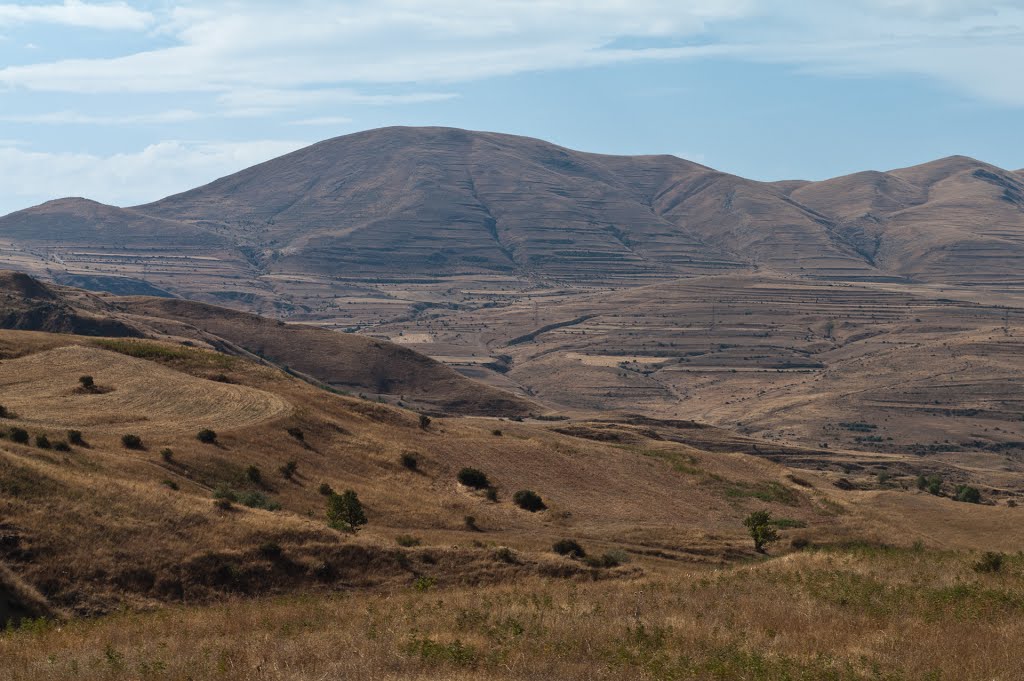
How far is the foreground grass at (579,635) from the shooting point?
17703 mm

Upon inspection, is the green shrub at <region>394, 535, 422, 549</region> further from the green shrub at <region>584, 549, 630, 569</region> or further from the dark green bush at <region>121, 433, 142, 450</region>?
the dark green bush at <region>121, 433, 142, 450</region>

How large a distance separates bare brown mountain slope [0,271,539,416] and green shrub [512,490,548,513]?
85.6m

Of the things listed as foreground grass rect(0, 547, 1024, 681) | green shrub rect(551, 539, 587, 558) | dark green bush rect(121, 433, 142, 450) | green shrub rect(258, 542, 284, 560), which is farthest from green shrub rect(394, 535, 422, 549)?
dark green bush rect(121, 433, 142, 450)

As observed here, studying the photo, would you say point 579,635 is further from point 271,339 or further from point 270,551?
point 271,339

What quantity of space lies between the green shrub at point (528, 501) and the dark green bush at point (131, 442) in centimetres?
1936

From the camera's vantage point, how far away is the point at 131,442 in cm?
4650

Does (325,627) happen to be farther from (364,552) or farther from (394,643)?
(364,552)

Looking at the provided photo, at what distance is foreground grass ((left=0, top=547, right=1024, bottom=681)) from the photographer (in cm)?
1770

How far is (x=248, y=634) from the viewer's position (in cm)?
2123

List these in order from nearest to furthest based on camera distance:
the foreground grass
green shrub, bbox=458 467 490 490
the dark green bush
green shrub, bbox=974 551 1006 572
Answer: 1. the foreground grass
2. green shrub, bbox=974 551 1006 572
3. the dark green bush
4. green shrub, bbox=458 467 490 490

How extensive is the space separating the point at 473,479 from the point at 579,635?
120 feet

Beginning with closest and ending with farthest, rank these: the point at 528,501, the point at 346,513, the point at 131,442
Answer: the point at 346,513
the point at 131,442
the point at 528,501

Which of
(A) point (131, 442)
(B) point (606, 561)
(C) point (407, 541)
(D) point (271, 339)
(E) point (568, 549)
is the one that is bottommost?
(D) point (271, 339)

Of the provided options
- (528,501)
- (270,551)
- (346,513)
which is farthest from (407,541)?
(528,501)
